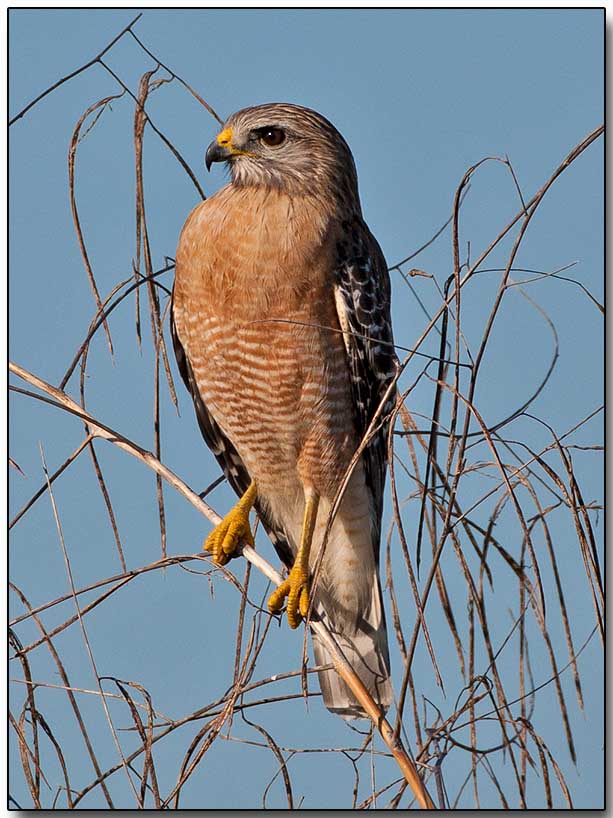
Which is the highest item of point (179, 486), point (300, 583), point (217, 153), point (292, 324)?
point (217, 153)

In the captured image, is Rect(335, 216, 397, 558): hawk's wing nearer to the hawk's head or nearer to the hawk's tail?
the hawk's head

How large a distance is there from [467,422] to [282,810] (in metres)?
0.96

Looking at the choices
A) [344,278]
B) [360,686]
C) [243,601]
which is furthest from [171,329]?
[360,686]

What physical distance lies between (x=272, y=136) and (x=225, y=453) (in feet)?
3.27

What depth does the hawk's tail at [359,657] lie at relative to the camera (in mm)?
2881

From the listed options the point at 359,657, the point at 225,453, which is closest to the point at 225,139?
the point at 225,453

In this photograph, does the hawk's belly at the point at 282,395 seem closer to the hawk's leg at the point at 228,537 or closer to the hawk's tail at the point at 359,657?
the hawk's leg at the point at 228,537

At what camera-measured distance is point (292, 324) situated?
9.43 ft

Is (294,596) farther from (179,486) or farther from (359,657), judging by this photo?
(179,486)

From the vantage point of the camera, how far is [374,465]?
10.5 ft

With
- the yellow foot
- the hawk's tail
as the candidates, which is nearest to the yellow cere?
the yellow foot

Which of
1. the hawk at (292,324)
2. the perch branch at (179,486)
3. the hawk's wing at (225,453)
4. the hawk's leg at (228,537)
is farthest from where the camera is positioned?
the hawk's wing at (225,453)

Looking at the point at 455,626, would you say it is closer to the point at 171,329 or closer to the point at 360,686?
the point at 360,686

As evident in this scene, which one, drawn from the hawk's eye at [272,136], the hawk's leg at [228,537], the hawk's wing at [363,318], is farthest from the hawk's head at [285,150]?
the hawk's leg at [228,537]
